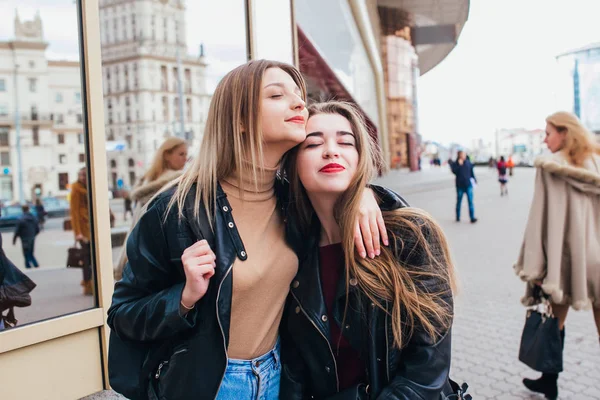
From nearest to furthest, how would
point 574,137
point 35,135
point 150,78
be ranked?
point 574,137, point 35,135, point 150,78

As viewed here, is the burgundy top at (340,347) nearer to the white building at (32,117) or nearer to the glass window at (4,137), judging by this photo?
the white building at (32,117)

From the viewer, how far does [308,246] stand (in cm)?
172

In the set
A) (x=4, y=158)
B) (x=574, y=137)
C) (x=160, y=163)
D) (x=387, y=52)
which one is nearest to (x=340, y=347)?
(x=574, y=137)

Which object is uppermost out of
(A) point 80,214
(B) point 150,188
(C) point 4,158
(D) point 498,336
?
(C) point 4,158

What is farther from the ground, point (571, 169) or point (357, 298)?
point (571, 169)

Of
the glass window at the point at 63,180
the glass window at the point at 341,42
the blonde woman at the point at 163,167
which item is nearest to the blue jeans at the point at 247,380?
the blonde woman at the point at 163,167

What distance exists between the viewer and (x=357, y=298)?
5.15 feet

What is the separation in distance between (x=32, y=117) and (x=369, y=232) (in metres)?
8.59

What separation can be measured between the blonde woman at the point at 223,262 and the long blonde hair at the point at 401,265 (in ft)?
0.19

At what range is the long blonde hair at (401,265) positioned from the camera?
→ 5.05 ft

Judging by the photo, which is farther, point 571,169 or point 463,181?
point 463,181

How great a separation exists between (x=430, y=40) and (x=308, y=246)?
27.4 metres

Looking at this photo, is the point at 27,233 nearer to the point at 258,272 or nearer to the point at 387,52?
the point at 258,272

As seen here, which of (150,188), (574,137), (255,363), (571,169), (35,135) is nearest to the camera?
(255,363)
